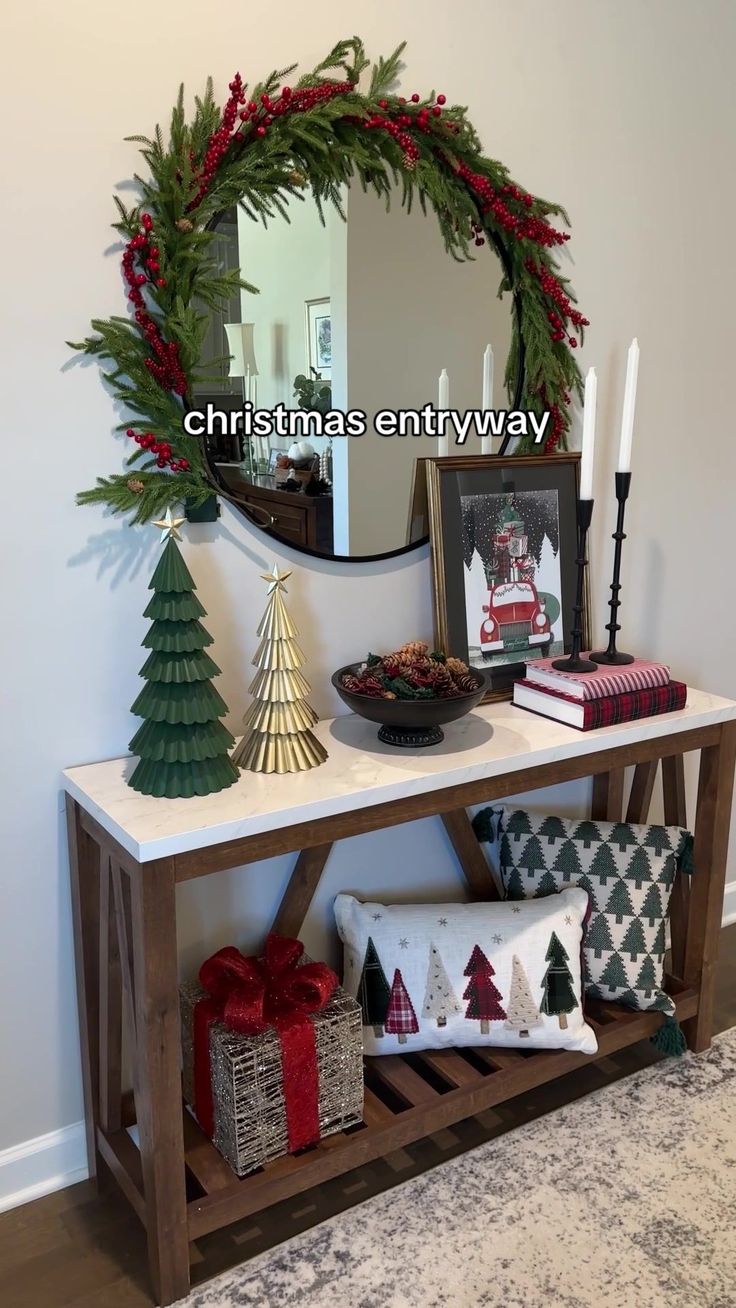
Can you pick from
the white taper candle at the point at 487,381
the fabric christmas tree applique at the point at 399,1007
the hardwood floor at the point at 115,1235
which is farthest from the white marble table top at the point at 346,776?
the hardwood floor at the point at 115,1235

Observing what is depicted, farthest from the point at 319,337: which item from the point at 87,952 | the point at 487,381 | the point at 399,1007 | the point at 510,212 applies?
the point at 399,1007

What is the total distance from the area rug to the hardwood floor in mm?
34

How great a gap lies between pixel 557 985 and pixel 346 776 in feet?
2.11

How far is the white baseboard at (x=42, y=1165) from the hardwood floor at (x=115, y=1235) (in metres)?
0.02

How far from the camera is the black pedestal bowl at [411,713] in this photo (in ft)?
5.34

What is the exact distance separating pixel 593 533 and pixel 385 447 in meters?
0.60

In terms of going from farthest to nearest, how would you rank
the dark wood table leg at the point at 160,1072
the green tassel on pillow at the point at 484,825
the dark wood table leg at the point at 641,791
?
the dark wood table leg at the point at 641,791, the green tassel on pillow at the point at 484,825, the dark wood table leg at the point at 160,1072

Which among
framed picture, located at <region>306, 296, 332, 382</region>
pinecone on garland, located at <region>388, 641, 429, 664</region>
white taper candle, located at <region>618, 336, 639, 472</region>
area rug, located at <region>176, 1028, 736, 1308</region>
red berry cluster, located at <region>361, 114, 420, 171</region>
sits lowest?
area rug, located at <region>176, 1028, 736, 1308</region>

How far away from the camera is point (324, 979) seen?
5.69 ft

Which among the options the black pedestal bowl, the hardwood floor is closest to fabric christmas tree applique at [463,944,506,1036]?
the hardwood floor

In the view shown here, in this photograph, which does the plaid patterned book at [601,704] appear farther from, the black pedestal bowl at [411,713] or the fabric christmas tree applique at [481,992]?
the fabric christmas tree applique at [481,992]

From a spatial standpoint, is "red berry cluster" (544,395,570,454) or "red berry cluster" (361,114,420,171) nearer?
"red berry cluster" (361,114,420,171)

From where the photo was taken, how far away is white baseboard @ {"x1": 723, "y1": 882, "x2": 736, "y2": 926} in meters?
2.73

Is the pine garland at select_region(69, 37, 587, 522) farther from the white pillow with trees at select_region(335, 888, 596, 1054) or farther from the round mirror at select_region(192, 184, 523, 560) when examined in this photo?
the white pillow with trees at select_region(335, 888, 596, 1054)
